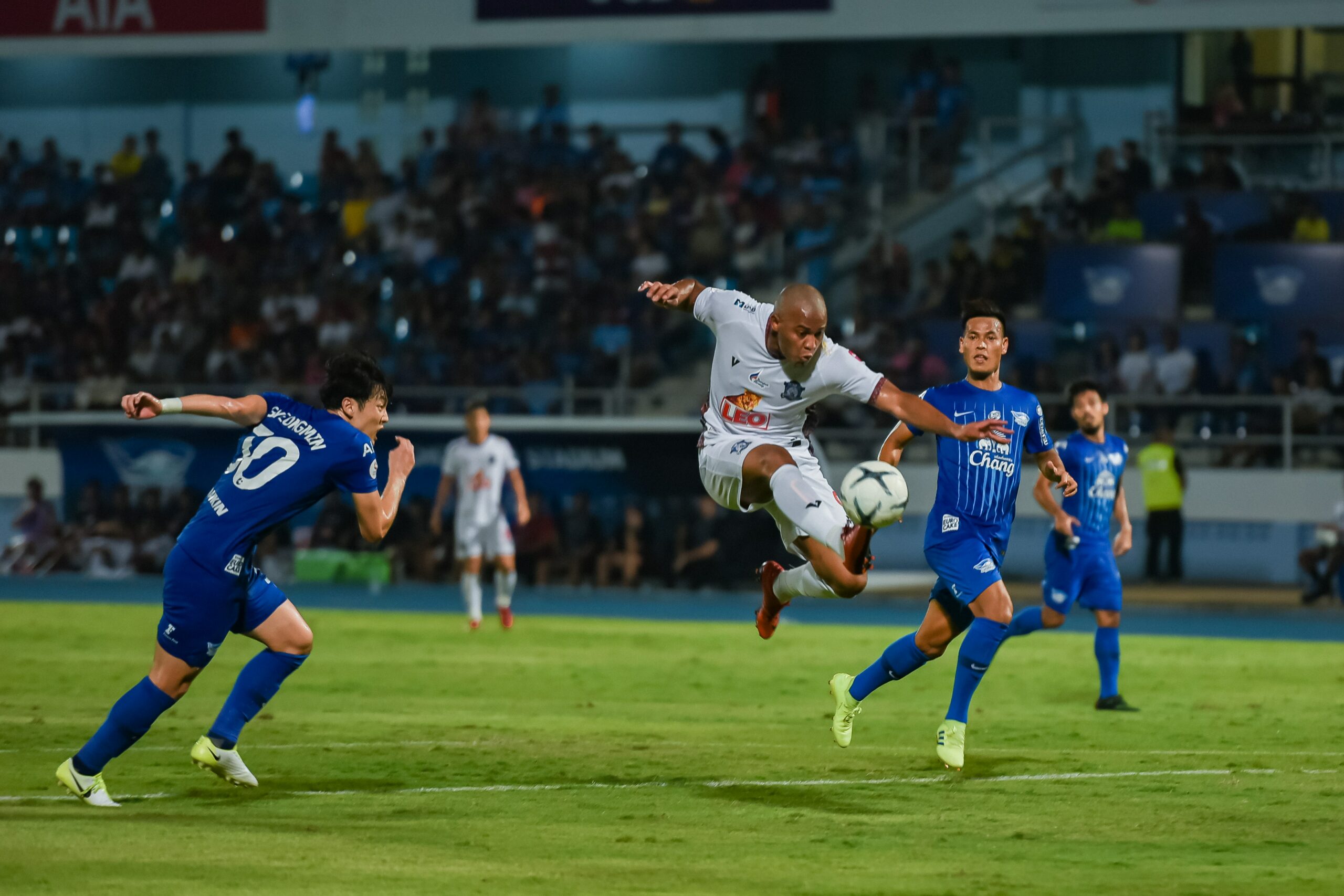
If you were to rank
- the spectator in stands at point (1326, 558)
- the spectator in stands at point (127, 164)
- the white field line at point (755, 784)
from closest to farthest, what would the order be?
the white field line at point (755, 784) → the spectator in stands at point (1326, 558) → the spectator in stands at point (127, 164)

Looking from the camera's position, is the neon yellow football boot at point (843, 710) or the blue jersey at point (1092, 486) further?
the blue jersey at point (1092, 486)

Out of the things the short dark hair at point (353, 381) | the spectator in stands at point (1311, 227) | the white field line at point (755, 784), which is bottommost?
the white field line at point (755, 784)

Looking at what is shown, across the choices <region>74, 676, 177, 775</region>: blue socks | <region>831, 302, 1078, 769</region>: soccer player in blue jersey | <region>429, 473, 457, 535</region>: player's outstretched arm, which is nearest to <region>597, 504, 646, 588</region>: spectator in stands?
<region>429, 473, 457, 535</region>: player's outstretched arm

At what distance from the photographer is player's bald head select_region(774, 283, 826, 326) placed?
863 cm

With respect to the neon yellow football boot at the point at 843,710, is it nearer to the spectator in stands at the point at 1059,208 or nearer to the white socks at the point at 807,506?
the white socks at the point at 807,506

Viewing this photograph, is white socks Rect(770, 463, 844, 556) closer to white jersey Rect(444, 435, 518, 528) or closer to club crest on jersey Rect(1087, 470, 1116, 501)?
club crest on jersey Rect(1087, 470, 1116, 501)

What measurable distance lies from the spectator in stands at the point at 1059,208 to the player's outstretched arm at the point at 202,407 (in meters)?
19.4

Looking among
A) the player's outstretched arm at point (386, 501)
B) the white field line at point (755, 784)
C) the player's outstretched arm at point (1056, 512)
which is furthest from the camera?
the player's outstretched arm at point (1056, 512)

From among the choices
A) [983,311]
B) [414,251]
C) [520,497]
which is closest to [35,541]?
[414,251]

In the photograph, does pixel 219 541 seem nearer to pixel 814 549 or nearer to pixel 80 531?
pixel 814 549

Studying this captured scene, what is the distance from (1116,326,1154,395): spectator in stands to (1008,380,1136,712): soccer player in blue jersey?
38.1ft

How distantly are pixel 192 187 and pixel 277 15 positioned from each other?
4865mm

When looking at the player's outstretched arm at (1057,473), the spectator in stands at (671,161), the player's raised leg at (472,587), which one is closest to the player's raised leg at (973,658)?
the player's outstretched arm at (1057,473)

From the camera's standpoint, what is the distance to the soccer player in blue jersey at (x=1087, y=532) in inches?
471
